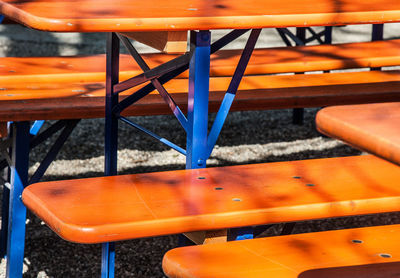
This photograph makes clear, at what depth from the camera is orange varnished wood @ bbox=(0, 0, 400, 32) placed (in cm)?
236

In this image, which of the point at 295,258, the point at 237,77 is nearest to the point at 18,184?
the point at 237,77

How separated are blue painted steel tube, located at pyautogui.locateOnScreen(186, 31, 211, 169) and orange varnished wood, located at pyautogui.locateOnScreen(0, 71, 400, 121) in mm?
584

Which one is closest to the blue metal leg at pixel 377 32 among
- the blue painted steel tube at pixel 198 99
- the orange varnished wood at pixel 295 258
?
the blue painted steel tube at pixel 198 99

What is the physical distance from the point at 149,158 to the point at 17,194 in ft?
7.03

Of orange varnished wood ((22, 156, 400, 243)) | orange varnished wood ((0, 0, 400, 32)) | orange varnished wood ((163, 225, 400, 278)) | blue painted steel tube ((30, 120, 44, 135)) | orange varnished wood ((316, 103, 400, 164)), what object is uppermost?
orange varnished wood ((0, 0, 400, 32))

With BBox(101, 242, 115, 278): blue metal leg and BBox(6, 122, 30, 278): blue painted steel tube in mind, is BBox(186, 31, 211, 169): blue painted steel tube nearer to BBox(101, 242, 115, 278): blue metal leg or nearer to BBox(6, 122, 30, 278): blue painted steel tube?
BBox(101, 242, 115, 278): blue metal leg

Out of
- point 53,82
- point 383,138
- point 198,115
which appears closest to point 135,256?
point 53,82

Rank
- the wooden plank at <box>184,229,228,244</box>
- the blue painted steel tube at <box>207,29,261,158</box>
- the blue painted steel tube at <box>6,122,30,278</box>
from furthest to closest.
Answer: the blue painted steel tube at <box>6,122,30,278</box>
the blue painted steel tube at <box>207,29,261,158</box>
the wooden plank at <box>184,229,228,244</box>

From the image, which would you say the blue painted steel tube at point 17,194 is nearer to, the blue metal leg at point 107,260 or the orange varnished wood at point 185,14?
the blue metal leg at point 107,260

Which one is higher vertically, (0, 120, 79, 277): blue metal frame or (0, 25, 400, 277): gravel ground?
(0, 120, 79, 277): blue metal frame

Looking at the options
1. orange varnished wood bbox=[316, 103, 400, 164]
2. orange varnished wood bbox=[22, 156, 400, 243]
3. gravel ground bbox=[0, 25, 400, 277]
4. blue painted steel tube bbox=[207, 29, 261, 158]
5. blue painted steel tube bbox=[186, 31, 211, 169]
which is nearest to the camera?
orange varnished wood bbox=[316, 103, 400, 164]

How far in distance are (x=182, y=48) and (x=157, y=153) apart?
2.82 meters

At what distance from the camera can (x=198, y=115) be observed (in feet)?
9.18

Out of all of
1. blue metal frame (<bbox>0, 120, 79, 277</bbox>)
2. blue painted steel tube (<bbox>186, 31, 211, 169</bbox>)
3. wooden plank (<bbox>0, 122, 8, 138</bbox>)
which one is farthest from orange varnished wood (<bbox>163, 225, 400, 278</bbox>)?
wooden plank (<bbox>0, 122, 8, 138</bbox>)
